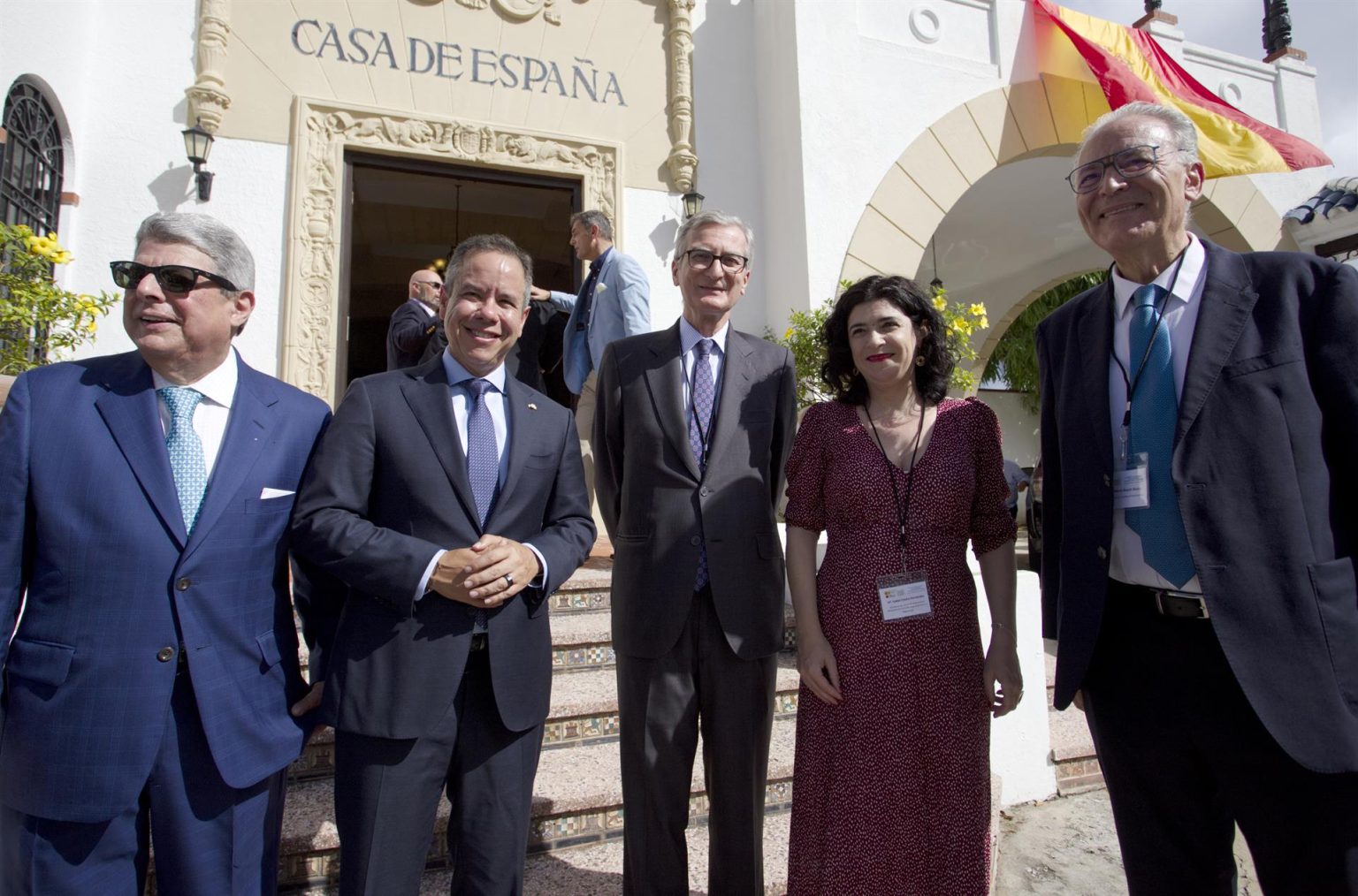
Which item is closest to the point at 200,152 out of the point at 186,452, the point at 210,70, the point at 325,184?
the point at 210,70

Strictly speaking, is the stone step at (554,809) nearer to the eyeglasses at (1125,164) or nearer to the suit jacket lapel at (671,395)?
the suit jacket lapel at (671,395)

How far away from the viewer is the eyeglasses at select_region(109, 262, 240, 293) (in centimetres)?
154

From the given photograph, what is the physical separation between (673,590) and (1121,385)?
1218 mm

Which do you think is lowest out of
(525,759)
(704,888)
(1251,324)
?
(704,888)

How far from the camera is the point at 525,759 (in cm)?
184

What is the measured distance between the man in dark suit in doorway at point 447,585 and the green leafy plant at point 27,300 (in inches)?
Answer: 110

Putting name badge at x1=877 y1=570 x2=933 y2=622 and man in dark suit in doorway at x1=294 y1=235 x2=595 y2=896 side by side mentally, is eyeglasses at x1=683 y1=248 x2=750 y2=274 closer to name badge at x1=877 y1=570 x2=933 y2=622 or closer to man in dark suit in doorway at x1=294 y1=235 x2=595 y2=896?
man in dark suit in doorway at x1=294 y1=235 x2=595 y2=896

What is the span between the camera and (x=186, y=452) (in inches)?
63.3

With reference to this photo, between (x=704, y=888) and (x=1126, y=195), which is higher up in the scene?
(x=1126, y=195)

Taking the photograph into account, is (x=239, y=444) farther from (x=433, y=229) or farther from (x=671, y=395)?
(x=433, y=229)

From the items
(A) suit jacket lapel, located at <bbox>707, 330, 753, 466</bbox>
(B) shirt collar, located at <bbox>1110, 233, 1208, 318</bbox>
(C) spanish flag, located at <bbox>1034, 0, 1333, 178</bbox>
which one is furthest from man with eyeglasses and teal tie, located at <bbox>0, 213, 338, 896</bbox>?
(C) spanish flag, located at <bbox>1034, 0, 1333, 178</bbox>

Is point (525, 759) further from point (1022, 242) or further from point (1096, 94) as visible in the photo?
point (1022, 242)

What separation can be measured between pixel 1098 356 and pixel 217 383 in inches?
81.8

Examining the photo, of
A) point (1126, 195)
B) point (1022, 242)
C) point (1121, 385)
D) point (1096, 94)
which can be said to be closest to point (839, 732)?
point (1121, 385)
